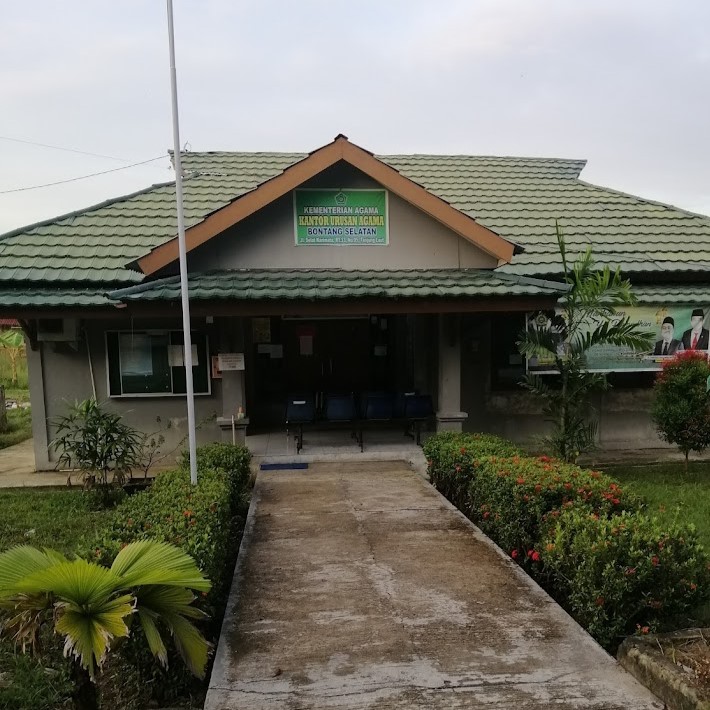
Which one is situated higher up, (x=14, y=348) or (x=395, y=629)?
(x=14, y=348)

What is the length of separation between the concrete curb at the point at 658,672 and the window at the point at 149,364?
25.7 feet

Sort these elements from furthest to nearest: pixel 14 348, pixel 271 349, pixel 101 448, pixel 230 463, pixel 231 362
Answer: pixel 14 348
pixel 271 349
pixel 231 362
pixel 101 448
pixel 230 463

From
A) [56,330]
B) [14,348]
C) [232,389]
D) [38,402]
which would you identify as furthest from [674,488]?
[14,348]

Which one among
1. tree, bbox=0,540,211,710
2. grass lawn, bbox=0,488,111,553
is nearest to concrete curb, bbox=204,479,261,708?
tree, bbox=0,540,211,710

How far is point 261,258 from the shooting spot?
9484mm

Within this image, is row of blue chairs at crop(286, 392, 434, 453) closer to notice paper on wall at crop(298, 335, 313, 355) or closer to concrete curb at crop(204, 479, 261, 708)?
concrete curb at crop(204, 479, 261, 708)

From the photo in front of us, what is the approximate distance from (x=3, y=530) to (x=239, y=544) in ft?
9.95

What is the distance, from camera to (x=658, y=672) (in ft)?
11.2

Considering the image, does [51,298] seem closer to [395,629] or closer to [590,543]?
[395,629]

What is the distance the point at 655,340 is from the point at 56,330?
10.2 meters

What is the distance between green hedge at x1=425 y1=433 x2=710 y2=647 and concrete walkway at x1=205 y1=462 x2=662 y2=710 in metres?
0.21

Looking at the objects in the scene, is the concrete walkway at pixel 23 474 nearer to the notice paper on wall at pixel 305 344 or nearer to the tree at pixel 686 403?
the notice paper on wall at pixel 305 344

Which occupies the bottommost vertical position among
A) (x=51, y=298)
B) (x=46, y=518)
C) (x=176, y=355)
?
(x=46, y=518)

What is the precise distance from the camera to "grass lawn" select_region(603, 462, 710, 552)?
6820 mm
